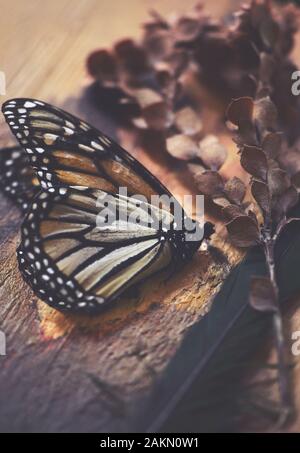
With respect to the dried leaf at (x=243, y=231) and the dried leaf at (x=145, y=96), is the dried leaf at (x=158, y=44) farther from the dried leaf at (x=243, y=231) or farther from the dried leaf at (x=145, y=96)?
the dried leaf at (x=243, y=231)

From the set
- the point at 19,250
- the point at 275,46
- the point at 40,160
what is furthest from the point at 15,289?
the point at 275,46

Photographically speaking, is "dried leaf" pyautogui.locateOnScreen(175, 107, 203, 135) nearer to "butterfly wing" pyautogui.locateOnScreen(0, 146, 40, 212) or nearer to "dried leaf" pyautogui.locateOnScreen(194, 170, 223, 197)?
"dried leaf" pyautogui.locateOnScreen(194, 170, 223, 197)

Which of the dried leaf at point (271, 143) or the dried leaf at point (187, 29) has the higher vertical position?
the dried leaf at point (187, 29)

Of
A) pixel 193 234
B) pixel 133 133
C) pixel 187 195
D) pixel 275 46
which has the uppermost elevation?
pixel 275 46

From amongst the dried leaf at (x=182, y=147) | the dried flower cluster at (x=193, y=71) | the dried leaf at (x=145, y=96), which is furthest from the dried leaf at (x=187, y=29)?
the dried leaf at (x=182, y=147)

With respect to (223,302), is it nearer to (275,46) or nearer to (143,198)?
(143,198)

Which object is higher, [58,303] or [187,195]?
[187,195]
